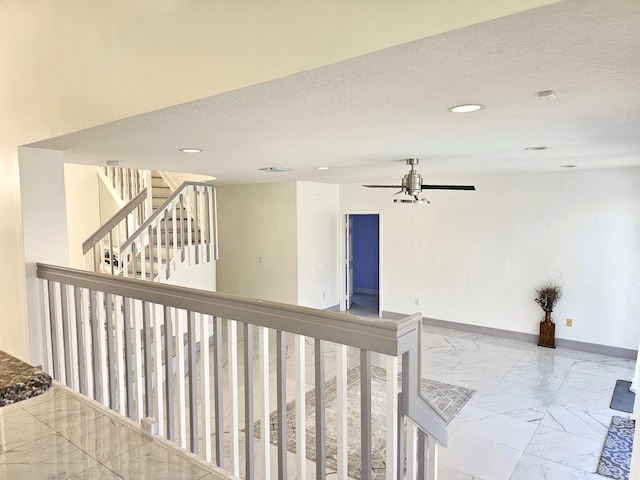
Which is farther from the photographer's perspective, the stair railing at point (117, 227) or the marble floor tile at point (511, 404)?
the stair railing at point (117, 227)

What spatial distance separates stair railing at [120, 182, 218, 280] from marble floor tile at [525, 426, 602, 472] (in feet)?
13.8

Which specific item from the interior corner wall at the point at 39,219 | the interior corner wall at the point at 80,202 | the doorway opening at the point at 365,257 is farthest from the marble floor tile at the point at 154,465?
the doorway opening at the point at 365,257

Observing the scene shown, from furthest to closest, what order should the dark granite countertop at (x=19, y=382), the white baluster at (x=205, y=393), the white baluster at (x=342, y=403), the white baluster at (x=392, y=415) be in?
the white baluster at (x=205, y=393), the white baluster at (x=342, y=403), the white baluster at (x=392, y=415), the dark granite countertop at (x=19, y=382)

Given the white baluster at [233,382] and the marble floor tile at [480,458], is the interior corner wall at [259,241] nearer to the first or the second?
the marble floor tile at [480,458]

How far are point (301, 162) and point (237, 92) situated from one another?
2.59 m

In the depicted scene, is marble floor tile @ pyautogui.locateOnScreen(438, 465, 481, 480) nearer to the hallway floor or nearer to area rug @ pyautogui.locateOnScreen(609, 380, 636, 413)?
the hallway floor

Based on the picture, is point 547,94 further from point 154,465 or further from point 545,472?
point 545,472

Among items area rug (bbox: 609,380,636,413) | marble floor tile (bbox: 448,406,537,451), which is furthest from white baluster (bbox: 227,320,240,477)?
area rug (bbox: 609,380,636,413)

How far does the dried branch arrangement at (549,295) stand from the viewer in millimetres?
5707

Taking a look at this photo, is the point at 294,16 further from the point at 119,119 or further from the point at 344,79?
the point at 119,119

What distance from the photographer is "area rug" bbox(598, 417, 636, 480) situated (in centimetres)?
305

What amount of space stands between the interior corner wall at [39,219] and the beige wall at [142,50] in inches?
3.0

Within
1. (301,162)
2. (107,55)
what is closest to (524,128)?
(301,162)

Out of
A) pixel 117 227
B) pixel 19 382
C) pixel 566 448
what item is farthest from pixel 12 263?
pixel 566 448
